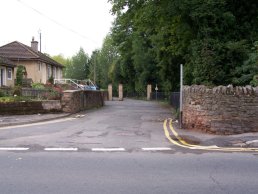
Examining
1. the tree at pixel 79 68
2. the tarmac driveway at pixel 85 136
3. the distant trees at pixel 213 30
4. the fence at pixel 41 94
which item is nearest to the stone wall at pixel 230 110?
the tarmac driveway at pixel 85 136

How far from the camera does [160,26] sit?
3058 cm

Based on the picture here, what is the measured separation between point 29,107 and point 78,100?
4.81 metres

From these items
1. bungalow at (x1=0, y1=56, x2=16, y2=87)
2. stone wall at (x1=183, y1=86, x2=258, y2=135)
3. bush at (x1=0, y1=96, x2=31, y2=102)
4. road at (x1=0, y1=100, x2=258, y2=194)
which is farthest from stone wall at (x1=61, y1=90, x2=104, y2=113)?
stone wall at (x1=183, y1=86, x2=258, y2=135)

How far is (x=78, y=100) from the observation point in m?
27.7

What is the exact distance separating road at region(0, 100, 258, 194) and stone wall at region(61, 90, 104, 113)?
9757 millimetres

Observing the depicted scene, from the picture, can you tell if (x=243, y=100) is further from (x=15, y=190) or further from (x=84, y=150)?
(x=15, y=190)

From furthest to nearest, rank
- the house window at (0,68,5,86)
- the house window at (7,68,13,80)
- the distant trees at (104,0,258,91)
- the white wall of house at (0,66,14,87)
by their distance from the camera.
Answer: the house window at (7,68,13,80)
the white wall of house at (0,66,14,87)
the house window at (0,68,5,86)
the distant trees at (104,0,258,91)

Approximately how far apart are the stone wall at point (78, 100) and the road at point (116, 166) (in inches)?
384

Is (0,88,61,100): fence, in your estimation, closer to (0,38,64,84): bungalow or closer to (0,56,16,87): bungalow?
(0,56,16,87): bungalow

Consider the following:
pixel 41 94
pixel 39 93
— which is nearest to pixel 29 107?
pixel 41 94

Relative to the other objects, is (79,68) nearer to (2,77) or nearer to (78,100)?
(2,77)

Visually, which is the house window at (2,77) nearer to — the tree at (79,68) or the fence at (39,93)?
the fence at (39,93)

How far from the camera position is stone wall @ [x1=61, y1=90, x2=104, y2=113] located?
25.0 metres

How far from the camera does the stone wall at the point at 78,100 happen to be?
2500 cm
